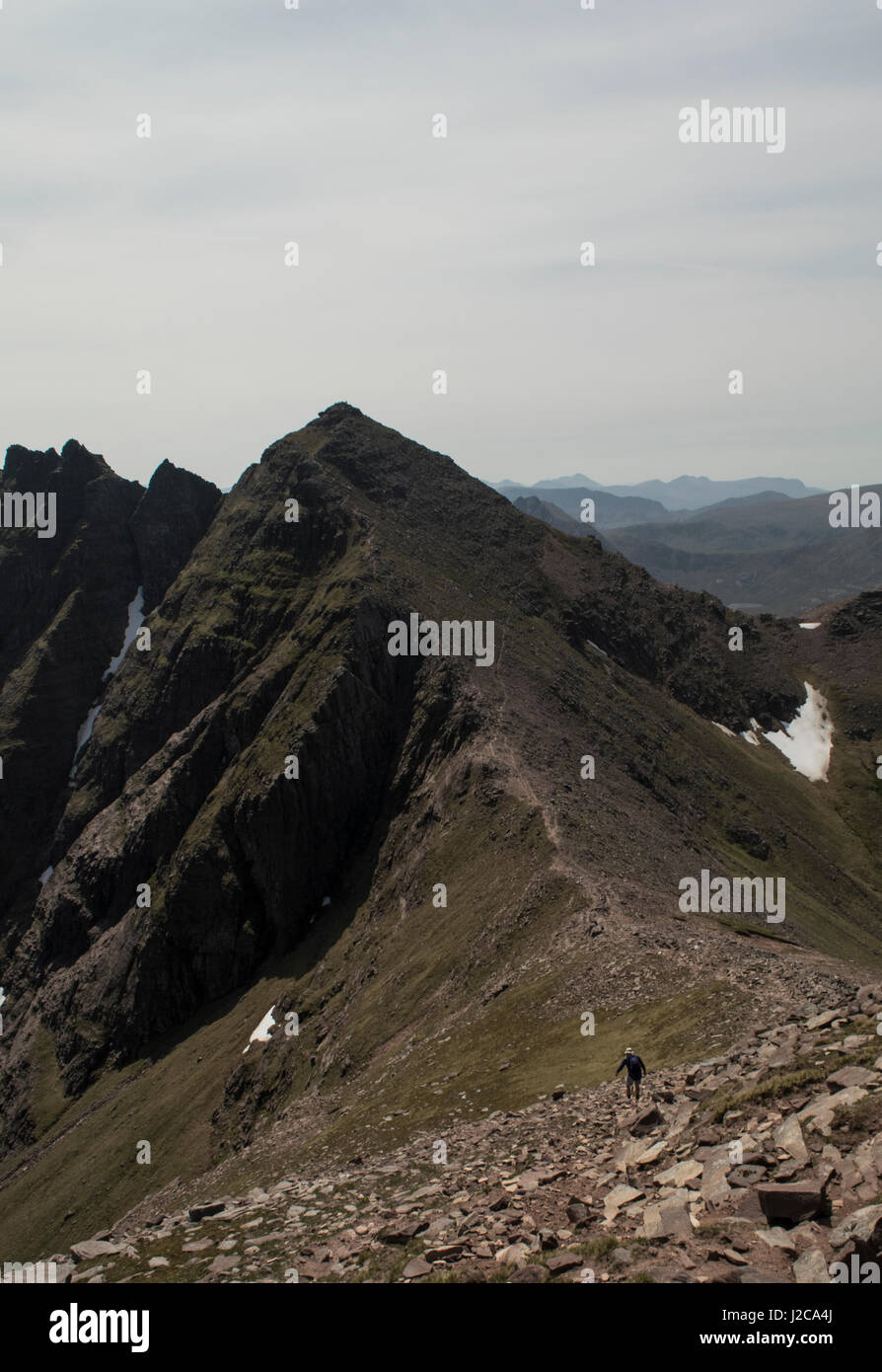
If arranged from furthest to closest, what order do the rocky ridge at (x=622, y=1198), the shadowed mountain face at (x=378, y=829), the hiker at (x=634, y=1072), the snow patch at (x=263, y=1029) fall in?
the snow patch at (x=263, y=1029) → the shadowed mountain face at (x=378, y=829) → the hiker at (x=634, y=1072) → the rocky ridge at (x=622, y=1198)

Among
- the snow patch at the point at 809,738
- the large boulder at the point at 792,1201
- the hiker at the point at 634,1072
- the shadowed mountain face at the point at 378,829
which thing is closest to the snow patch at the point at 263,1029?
the shadowed mountain face at the point at 378,829

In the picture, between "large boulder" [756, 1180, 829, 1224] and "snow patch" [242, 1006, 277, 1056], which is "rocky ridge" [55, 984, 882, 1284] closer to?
"large boulder" [756, 1180, 829, 1224]

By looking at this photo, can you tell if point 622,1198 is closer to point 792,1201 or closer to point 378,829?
point 792,1201

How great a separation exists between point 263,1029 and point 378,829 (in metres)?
29.2

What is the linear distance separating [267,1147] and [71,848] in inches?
4593

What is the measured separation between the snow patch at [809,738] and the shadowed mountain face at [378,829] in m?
2.81

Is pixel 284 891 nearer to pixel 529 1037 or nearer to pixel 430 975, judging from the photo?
pixel 430 975

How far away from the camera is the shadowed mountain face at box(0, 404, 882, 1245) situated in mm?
62000

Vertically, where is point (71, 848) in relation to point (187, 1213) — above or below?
above

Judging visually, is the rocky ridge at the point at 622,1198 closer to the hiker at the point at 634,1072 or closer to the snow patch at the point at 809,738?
the hiker at the point at 634,1072

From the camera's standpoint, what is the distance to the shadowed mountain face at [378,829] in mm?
62000

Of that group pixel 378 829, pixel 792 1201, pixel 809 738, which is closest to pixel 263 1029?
pixel 378 829

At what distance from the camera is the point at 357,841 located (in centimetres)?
11844
